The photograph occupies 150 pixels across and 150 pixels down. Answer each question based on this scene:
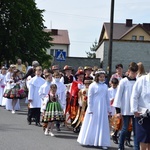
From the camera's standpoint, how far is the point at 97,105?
10.4m

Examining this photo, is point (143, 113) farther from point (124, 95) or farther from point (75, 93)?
point (75, 93)

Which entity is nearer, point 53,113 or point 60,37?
point 53,113

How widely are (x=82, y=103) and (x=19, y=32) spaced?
2971 cm

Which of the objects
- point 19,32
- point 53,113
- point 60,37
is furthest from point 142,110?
point 60,37

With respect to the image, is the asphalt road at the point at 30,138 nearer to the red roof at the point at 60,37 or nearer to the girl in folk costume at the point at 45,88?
the girl in folk costume at the point at 45,88

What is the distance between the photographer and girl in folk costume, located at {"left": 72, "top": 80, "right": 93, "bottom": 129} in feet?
39.0

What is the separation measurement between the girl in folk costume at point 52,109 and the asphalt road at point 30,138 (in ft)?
1.34

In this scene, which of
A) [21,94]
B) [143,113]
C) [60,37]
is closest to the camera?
[143,113]

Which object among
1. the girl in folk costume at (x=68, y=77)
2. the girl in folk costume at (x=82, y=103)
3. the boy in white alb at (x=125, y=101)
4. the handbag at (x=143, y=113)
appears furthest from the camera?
the girl in folk costume at (x=68, y=77)

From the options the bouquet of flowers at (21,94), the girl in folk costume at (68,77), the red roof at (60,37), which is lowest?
the bouquet of flowers at (21,94)

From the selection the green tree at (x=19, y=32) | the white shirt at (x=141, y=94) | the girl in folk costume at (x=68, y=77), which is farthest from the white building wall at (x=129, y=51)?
the white shirt at (x=141, y=94)

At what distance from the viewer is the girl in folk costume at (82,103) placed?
1189cm

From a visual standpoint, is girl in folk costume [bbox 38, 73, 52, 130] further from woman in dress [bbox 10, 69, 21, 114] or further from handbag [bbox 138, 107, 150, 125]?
handbag [bbox 138, 107, 150, 125]

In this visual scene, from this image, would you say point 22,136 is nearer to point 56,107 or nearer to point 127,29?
point 56,107
